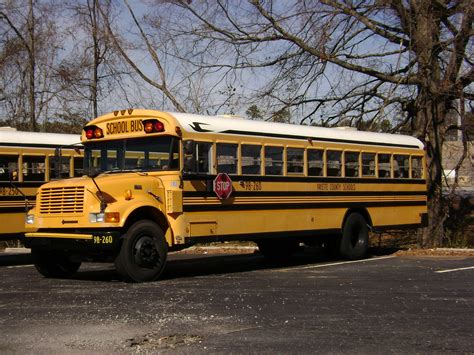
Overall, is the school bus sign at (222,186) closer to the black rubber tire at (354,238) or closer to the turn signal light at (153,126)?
the turn signal light at (153,126)

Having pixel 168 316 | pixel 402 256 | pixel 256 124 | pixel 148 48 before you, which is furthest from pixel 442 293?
pixel 148 48

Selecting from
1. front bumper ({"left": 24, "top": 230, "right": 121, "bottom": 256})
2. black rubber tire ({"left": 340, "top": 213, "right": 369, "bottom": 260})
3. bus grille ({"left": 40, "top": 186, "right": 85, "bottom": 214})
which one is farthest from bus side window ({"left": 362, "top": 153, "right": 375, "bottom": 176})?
bus grille ({"left": 40, "top": 186, "right": 85, "bottom": 214})

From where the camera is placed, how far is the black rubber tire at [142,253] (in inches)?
415

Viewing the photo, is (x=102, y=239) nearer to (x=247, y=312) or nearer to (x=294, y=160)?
(x=247, y=312)

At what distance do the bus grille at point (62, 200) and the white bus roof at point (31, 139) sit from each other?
3280 mm

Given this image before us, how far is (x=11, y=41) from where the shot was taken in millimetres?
24812

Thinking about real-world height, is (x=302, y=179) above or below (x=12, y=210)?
above

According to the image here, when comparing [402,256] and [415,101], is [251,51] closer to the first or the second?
[415,101]

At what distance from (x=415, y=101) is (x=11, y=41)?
45.3ft

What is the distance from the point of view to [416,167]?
15984 mm

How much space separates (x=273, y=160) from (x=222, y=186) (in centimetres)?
137

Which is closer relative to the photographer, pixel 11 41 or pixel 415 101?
pixel 415 101


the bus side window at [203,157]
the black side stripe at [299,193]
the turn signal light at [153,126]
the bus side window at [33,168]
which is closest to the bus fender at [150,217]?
the black side stripe at [299,193]

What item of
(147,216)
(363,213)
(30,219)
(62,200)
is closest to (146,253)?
(147,216)
